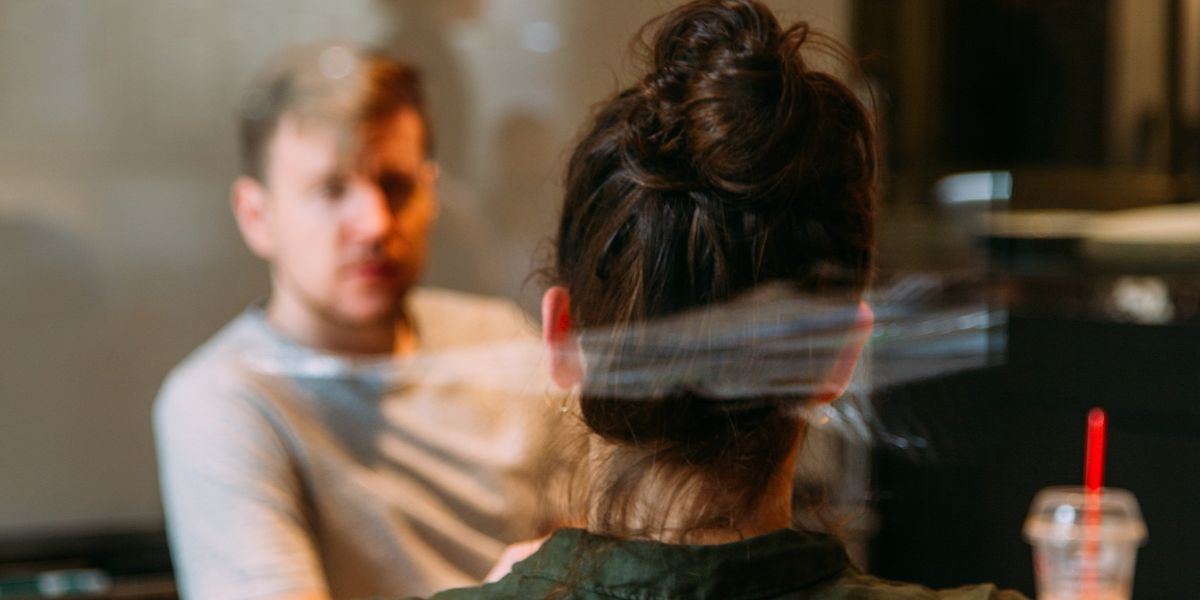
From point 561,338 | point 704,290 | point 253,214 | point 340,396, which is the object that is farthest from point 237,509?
point 704,290

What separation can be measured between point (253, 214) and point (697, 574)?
0.93 metres

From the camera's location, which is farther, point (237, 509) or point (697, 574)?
point (237, 509)

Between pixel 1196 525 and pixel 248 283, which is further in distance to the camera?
pixel 248 283

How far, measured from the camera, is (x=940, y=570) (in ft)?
5.39

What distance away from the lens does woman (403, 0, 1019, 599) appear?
72 cm

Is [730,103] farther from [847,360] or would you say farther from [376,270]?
[376,270]

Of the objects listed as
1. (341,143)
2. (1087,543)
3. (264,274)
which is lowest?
(1087,543)

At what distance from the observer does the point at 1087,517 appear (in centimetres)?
130

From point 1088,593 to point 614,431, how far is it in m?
0.58

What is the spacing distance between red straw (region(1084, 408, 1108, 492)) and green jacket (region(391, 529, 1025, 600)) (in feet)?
2.28

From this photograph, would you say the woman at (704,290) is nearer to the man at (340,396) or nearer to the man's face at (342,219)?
the man at (340,396)

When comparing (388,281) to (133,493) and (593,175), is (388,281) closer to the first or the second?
(133,493)

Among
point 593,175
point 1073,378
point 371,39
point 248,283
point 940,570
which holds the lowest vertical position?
point 940,570

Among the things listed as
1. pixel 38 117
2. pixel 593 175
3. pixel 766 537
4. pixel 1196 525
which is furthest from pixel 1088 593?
pixel 38 117
